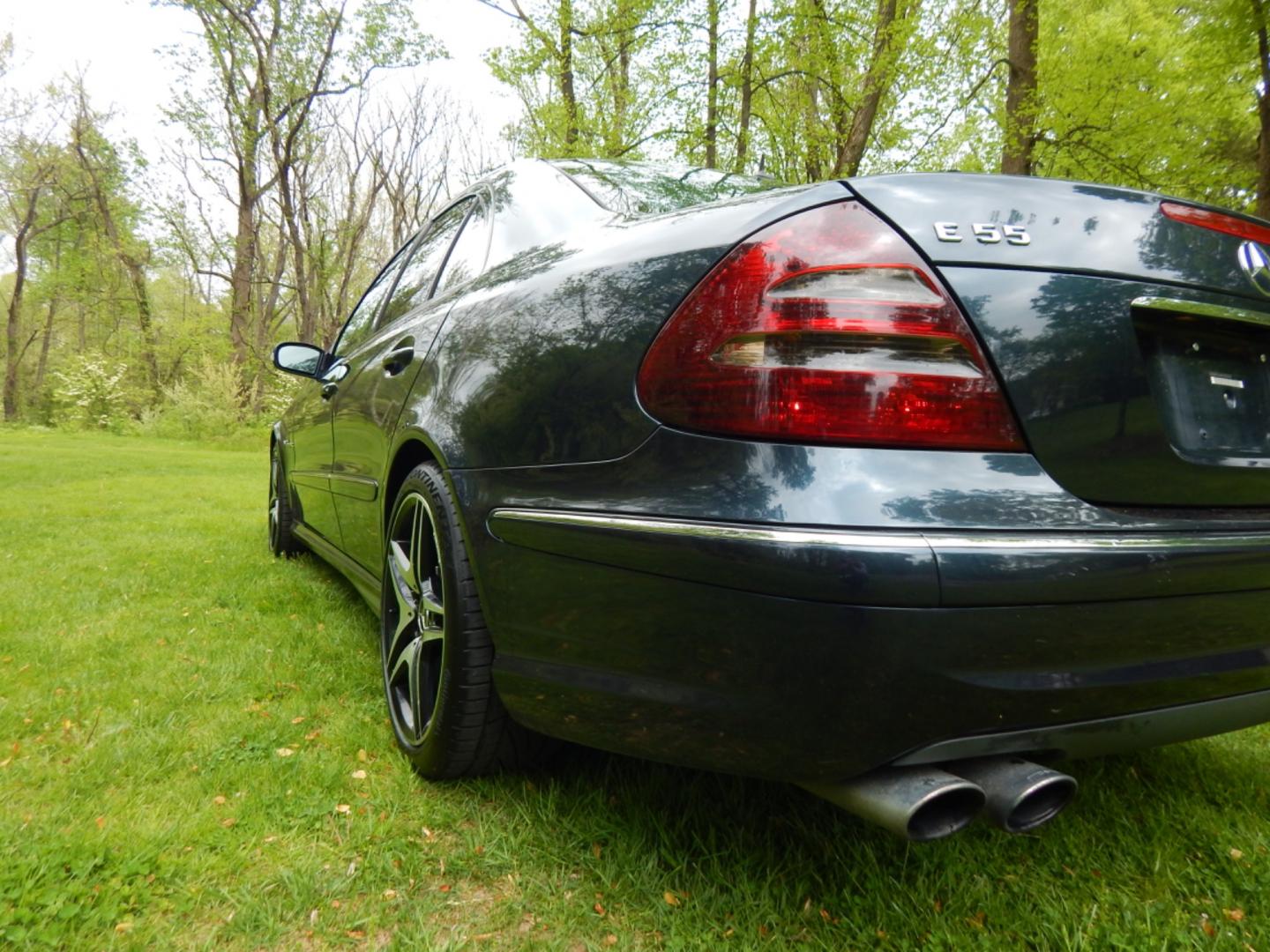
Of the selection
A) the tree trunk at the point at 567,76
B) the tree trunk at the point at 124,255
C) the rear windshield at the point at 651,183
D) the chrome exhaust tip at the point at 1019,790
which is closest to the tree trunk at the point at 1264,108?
the rear windshield at the point at 651,183

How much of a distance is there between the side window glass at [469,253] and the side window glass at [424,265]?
10 cm

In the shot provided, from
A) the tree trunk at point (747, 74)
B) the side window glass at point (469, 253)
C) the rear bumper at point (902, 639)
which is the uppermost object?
the tree trunk at point (747, 74)

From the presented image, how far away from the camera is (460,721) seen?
1.70m

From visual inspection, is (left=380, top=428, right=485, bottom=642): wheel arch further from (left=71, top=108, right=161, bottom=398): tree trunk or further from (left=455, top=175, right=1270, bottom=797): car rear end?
(left=71, top=108, right=161, bottom=398): tree trunk

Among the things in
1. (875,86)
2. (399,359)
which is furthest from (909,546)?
(875,86)

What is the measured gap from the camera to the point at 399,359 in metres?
2.30

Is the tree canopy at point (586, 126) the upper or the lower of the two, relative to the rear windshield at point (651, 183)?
upper

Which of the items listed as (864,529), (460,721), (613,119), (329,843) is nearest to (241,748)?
(329,843)

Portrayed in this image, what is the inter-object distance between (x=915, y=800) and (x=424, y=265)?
2442 millimetres

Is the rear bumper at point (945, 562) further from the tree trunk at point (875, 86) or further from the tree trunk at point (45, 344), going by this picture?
the tree trunk at point (45, 344)

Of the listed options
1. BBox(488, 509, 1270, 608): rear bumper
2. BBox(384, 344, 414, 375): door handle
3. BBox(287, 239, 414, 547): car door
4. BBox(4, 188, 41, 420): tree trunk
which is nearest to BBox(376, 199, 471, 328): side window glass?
BBox(287, 239, 414, 547): car door

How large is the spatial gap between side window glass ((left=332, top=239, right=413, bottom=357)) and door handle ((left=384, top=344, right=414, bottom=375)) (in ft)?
2.67

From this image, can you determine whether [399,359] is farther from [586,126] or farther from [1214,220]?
[586,126]

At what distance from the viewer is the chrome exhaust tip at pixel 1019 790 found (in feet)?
3.55
